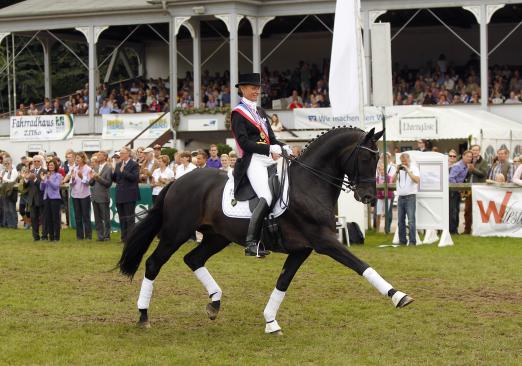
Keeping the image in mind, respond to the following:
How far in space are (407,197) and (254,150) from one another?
31.2 feet

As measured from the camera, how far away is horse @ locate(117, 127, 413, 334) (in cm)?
963

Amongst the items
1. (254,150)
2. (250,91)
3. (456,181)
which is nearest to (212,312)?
(254,150)

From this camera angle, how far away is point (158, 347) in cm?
902

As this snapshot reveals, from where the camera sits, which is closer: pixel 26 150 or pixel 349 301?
pixel 349 301

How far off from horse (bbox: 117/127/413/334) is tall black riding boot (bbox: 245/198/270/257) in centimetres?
19

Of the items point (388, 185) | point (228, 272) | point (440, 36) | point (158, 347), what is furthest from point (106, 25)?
point (158, 347)

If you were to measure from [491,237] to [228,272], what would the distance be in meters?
7.17

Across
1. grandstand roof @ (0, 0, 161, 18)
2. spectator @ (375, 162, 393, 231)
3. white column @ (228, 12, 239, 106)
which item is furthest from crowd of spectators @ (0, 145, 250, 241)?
grandstand roof @ (0, 0, 161, 18)

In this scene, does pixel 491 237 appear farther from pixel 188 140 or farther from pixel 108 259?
pixel 188 140

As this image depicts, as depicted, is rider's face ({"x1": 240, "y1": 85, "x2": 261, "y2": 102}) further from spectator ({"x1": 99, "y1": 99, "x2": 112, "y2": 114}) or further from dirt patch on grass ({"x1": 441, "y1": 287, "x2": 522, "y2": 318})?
spectator ({"x1": 99, "y1": 99, "x2": 112, "y2": 114})

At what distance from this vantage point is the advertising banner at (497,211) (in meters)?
19.7

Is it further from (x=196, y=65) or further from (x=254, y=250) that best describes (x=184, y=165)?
(x=196, y=65)

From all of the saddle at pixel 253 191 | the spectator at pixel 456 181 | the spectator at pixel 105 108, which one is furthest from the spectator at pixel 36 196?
the spectator at pixel 105 108

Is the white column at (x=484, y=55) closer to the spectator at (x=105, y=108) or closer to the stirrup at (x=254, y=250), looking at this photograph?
the spectator at (x=105, y=108)
